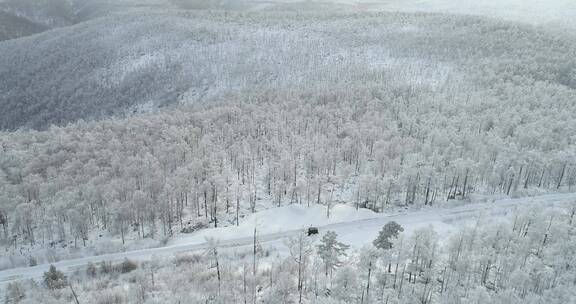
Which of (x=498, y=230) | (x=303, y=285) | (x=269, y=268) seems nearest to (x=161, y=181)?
(x=269, y=268)

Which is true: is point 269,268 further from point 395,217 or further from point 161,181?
point 161,181

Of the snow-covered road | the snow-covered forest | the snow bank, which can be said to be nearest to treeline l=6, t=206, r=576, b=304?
the snow-covered road

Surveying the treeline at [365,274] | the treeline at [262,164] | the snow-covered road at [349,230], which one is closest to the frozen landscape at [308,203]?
the treeline at [365,274]

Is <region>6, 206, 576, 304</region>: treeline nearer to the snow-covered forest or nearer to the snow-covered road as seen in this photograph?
the snow-covered road

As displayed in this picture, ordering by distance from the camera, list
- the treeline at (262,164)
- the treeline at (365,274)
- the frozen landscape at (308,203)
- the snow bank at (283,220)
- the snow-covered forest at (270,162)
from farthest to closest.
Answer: the treeline at (262,164)
the snow-covered forest at (270,162)
the snow bank at (283,220)
the frozen landscape at (308,203)
the treeline at (365,274)

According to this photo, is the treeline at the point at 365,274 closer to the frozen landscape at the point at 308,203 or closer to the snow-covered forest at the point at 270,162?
the frozen landscape at the point at 308,203

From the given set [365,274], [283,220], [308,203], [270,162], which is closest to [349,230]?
[308,203]

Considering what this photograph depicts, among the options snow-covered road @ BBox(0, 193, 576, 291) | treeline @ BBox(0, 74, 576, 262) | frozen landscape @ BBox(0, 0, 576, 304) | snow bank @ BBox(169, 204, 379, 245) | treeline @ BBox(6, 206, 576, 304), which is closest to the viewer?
treeline @ BBox(6, 206, 576, 304)
